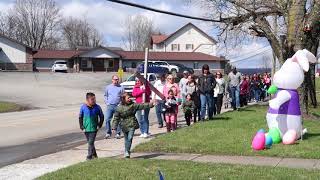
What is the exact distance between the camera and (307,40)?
17.2 meters

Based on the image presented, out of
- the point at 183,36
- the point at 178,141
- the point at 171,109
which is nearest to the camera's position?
the point at 178,141

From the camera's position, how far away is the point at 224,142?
12.1 metres

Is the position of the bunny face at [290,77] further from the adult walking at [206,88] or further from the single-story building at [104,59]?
the single-story building at [104,59]

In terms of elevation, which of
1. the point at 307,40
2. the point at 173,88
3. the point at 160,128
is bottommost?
the point at 160,128

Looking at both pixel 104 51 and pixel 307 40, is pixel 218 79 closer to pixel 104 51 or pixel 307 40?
pixel 307 40

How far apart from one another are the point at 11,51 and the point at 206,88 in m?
58.6

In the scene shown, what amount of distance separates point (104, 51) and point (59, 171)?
7216 cm

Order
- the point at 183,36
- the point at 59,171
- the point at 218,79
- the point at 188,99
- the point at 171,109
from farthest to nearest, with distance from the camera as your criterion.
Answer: the point at 183,36
the point at 218,79
the point at 188,99
the point at 171,109
the point at 59,171

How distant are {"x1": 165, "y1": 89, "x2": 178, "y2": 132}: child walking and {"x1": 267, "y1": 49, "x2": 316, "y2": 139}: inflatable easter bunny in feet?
11.1

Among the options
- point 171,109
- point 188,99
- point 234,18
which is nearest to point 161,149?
point 171,109

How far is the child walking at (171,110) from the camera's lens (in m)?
14.7

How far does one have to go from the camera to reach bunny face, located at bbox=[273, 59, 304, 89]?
11.9 meters

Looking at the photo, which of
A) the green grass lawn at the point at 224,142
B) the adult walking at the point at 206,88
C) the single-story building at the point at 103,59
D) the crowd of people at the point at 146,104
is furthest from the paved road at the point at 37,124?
the single-story building at the point at 103,59

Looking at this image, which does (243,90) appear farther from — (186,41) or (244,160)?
(186,41)
